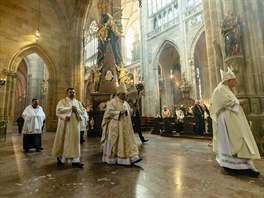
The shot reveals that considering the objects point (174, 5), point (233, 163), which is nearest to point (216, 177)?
point (233, 163)

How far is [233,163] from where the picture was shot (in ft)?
9.66

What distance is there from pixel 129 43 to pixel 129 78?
19400mm

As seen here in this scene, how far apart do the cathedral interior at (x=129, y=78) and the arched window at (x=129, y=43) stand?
0.55ft

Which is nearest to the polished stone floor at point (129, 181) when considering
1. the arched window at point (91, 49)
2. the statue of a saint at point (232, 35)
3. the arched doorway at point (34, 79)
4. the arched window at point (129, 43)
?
the statue of a saint at point (232, 35)

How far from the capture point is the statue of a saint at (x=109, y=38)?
32.4ft

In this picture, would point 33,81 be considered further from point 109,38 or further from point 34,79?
point 109,38

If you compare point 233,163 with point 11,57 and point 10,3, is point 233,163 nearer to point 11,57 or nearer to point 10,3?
point 11,57

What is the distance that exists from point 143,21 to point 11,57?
647 inches

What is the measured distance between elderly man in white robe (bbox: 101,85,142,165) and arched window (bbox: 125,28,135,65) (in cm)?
2408

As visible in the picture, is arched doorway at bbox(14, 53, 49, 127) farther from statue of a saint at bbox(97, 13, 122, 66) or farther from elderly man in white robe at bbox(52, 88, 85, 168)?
elderly man in white robe at bbox(52, 88, 85, 168)

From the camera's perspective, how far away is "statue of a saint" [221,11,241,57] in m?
5.34

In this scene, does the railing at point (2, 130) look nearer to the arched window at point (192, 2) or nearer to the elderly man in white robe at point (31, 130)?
the elderly man in white robe at point (31, 130)

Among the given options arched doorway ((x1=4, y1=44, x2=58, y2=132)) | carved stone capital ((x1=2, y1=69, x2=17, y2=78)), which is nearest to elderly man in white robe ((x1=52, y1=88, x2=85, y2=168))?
arched doorway ((x1=4, y1=44, x2=58, y2=132))

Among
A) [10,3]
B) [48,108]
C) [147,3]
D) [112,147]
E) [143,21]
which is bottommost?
[112,147]
